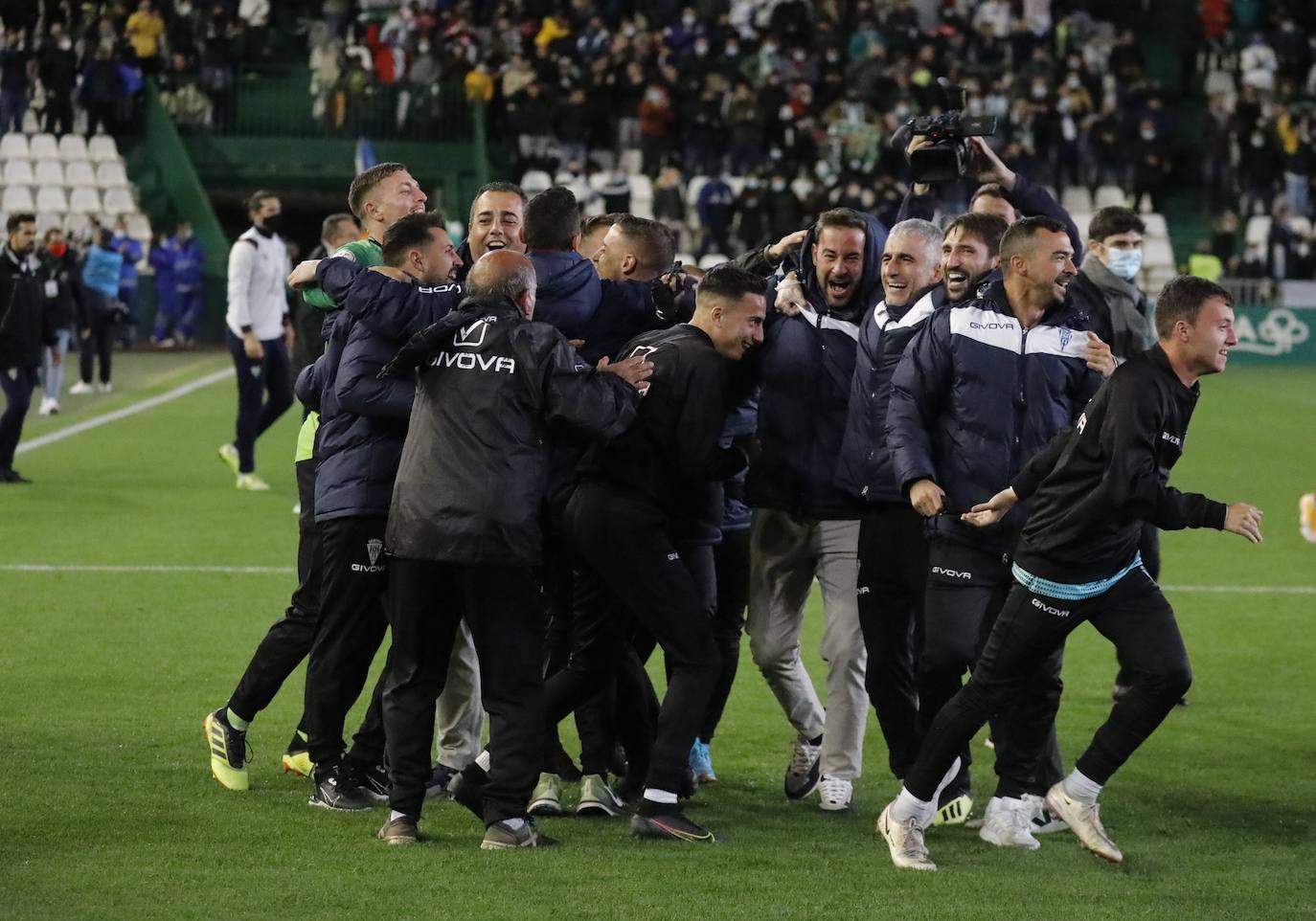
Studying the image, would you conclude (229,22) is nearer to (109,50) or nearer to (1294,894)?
(109,50)

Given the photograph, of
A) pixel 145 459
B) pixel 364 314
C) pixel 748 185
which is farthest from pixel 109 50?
pixel 364 314

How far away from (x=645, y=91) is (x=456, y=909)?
1124 inches

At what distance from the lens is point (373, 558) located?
648 centimetres

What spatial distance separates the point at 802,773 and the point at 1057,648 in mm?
1266

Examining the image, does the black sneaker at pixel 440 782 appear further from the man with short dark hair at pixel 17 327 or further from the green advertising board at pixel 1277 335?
the green advertising board at pixel 1277 335

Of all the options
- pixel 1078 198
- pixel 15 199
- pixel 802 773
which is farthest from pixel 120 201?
pixel 802 773

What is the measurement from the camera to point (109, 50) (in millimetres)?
31875

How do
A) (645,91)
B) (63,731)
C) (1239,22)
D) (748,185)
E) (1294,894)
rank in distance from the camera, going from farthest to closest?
1. (1239,22)
2. (645,91)
3. (748,185)
4. (63,731)
5. (1294,894)

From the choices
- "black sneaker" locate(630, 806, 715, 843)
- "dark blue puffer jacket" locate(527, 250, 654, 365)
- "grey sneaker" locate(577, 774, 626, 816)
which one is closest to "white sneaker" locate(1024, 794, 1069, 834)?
"black sneaker" locate(630, 806, 715, 843)

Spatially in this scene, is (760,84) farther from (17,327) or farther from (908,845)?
(908,845)

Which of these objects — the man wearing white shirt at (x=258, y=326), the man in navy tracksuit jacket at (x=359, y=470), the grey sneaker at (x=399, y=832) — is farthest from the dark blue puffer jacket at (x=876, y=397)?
the man wearing white shirt at (x=258, y=326)

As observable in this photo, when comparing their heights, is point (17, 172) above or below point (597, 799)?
above

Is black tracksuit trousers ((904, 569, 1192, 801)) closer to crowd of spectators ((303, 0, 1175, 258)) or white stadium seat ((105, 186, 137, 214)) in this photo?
crowd of spectators ((303, 0, 1175, 258))

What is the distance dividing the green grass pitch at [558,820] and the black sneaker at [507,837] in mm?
75
